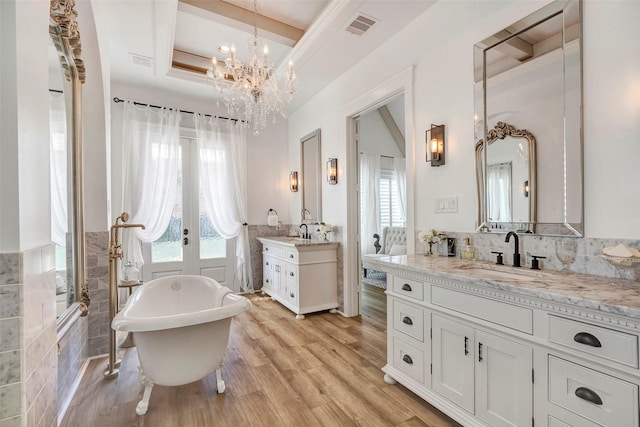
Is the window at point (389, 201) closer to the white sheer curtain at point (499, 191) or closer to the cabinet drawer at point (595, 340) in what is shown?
the white sheer curtain at point (499, 191)

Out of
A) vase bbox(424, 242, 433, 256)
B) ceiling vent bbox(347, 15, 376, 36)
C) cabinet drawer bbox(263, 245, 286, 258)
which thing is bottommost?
cabinet drawer bbox(263, 245, 286, 258)

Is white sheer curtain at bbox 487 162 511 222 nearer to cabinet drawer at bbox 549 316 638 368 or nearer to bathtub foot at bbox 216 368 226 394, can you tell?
cabinet drawer at bbox 549 316 638 368

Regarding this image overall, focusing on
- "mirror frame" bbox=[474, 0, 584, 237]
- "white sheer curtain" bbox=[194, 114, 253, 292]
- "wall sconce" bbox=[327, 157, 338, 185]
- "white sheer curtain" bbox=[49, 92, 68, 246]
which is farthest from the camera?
"white sheer curtain" bbox=[194, 114, 253, 292]

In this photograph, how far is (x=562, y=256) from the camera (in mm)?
1724

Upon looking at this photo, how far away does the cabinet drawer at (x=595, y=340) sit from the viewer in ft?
3.52

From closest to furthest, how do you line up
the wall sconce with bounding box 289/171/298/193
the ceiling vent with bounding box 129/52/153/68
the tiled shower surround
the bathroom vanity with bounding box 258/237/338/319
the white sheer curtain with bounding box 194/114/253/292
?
the tiled shower surround < the ceiling vent with bounding box 129/52/153/68 < the bathroom vanity with bounding box 258/237/338/319 < the white sheer curtain with bounding box 194/114/253/292 < the wall sconce with bounding box 289/171/298/193

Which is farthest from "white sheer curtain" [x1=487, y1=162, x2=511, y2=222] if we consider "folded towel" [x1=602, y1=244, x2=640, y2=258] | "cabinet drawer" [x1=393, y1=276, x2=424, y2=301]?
"cabinet drawer" [x1=393, y1=276, x2=424, y2=301]

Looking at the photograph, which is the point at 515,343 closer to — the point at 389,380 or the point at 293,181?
the point at 389,380

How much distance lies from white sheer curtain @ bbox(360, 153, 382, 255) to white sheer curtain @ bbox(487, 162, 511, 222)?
3859mm

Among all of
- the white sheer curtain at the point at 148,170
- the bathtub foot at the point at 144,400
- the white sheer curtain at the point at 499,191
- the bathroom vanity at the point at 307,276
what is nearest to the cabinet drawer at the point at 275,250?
the bathroom vanity at the point at 307,276

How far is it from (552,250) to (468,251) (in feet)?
1.72

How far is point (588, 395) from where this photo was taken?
3.87 feet

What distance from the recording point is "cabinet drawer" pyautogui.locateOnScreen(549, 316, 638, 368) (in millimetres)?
1073

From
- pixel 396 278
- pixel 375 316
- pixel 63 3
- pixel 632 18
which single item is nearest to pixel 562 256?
pixel 396 278
